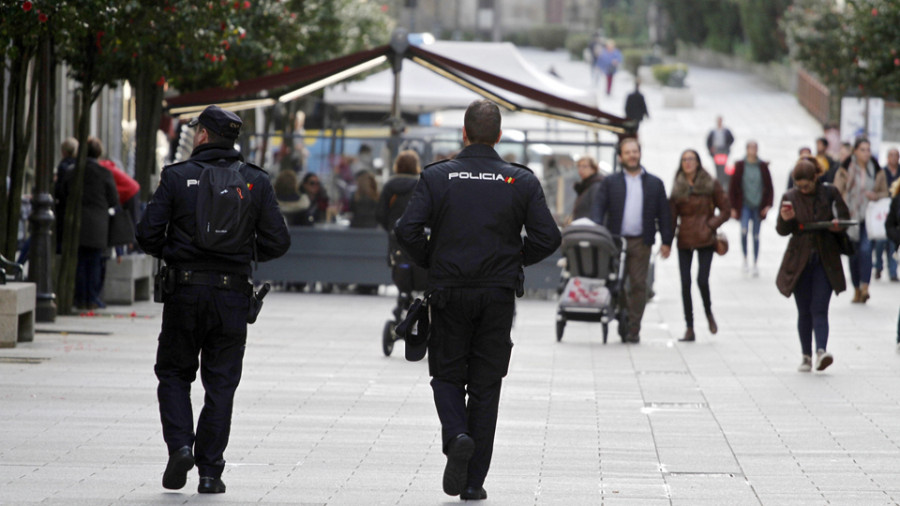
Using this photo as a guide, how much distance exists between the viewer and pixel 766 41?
67812 millimetres

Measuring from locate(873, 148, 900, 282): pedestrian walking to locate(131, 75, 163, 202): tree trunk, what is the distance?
8.95 meters

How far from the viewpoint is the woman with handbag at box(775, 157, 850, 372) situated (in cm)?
1181

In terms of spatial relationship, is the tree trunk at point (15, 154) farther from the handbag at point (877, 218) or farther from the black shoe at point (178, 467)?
the handbag at point (877, 218)

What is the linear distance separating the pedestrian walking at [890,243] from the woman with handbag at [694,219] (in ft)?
21.4

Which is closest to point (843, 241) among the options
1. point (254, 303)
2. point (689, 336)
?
point (689, 336)

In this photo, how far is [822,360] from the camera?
11.7 metres

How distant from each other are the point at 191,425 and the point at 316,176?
524 inches

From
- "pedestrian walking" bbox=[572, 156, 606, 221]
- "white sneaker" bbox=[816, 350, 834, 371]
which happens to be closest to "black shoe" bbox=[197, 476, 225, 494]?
"white sneaker" bbox=[816, 350, 834, 371]

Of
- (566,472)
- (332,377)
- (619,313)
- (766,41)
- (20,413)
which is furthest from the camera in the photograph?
(766,41)

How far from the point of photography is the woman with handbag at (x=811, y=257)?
11.8m

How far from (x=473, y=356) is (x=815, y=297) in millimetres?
5454

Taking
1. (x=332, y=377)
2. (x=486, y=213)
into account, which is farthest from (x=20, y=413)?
(x=486, y=213)

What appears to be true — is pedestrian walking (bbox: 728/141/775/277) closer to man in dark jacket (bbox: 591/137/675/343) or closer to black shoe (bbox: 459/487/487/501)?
man in dark jacket (bbox: 591/137/675/343)

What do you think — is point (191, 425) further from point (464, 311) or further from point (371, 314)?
point (371, 314)
